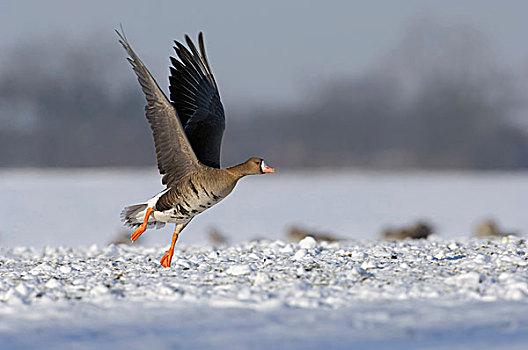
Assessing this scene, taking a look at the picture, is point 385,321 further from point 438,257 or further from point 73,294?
point 438,257

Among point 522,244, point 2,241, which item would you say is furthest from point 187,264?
point 2,241

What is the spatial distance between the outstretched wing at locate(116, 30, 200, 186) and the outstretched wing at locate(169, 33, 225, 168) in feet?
1.92

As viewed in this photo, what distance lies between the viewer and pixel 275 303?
5.34 metres

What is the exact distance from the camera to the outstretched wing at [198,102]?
29.8 feet

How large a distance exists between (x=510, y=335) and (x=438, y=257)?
352cm

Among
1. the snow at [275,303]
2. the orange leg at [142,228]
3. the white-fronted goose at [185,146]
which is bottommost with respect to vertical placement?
the snow at [275,303]

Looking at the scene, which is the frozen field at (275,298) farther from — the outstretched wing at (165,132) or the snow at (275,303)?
the outstretched wing at (165,132)

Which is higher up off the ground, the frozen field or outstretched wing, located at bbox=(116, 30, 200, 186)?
outstretched wing, located at bbox=(116, 30, 200, 186)

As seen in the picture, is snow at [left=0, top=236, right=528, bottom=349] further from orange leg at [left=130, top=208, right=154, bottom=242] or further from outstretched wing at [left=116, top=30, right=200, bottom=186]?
outstretched wing at [left=116, top=30, right=200, bottom=186]

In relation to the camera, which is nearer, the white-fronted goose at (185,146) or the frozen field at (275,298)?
the frozen field at (275,298)

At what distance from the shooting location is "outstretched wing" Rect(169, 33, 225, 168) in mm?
9094

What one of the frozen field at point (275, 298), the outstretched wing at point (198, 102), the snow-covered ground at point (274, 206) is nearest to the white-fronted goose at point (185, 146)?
the outstretched wing at point (198, 102)

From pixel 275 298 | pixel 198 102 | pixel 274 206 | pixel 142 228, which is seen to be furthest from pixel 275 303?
pixel 274 206

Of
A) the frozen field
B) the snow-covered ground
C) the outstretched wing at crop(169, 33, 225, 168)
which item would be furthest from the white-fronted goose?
the snow-covered ground
